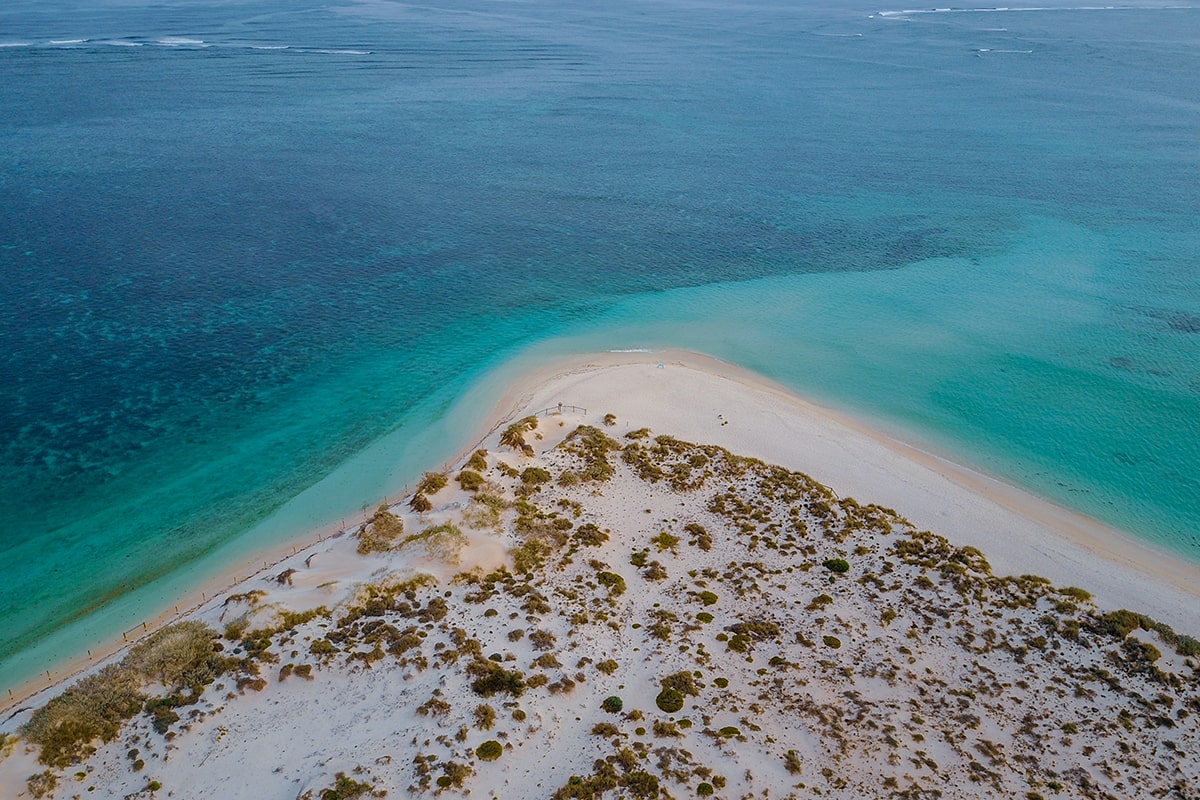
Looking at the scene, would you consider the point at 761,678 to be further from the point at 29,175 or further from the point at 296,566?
the point at 29,175

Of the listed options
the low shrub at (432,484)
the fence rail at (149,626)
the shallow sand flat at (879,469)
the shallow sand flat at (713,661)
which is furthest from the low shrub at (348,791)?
the shallow sand flat at (879,469)

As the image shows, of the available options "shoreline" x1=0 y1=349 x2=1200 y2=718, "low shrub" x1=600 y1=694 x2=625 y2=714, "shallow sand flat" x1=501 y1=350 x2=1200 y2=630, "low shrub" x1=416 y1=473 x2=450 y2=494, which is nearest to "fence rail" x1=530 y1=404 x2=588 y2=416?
"shallow sand flat" x1=501 y1=350 x2=1200 y2=630

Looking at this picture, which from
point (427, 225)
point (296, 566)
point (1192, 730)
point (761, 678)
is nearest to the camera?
point (1192, 730)

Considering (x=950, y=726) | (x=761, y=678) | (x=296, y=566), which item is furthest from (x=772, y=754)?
(x=296, y=566)

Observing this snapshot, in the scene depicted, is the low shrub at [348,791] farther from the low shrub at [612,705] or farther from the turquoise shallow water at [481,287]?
the turquoise shallow water at [481,287]

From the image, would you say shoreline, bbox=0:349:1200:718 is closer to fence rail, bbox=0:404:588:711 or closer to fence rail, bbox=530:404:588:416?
fence rail, bbox=0:404:588:711

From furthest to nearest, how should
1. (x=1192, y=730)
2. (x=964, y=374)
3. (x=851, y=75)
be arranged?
Answer: (x=851, y=75) → (x=964, y=374) → (x=1192, y=730)

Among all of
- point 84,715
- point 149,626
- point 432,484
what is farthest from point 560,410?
point 84,715
